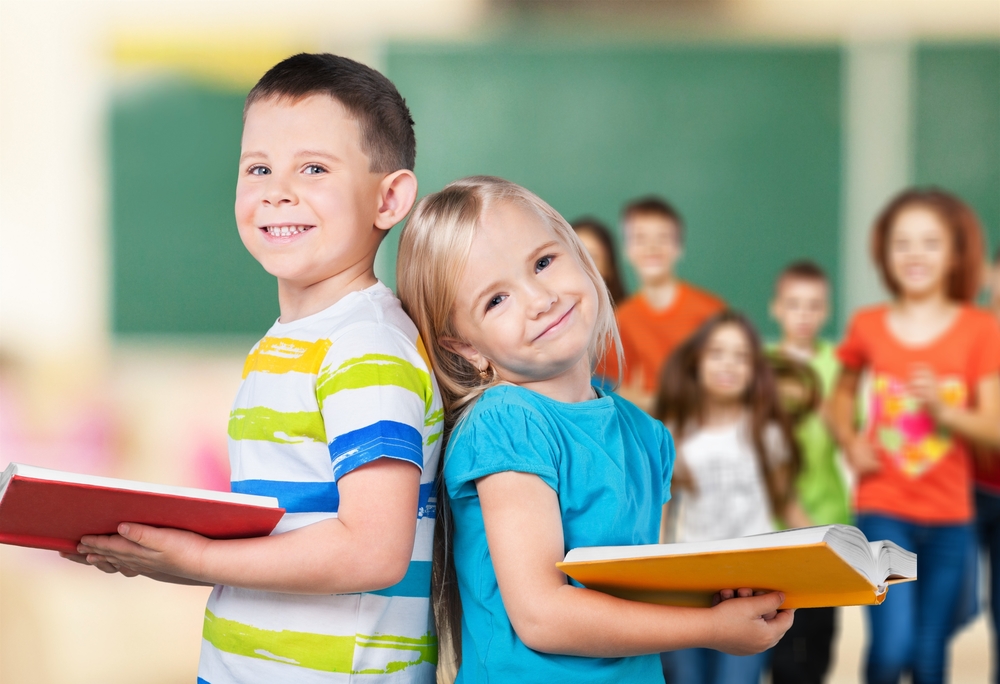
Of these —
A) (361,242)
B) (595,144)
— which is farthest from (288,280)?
(595,144)

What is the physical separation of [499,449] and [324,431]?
0.55 ft

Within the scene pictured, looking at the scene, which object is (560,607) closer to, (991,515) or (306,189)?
(306,189)

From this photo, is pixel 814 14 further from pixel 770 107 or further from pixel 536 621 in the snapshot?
pixel 536 621

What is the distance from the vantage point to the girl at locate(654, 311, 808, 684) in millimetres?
2709

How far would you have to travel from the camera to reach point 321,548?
0.90 m

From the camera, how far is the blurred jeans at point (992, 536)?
2.93 meters

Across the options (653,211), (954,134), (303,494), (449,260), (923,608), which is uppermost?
(954,134)

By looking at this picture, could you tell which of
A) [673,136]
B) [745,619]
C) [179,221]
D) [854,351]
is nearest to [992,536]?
[854,351]

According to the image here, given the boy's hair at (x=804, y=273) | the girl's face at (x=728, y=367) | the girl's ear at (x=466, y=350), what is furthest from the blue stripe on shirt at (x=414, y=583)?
the boy's hair at (x=804, y=273)

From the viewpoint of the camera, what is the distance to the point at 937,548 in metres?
2.73

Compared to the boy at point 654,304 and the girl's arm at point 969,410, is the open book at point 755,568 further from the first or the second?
the boy at point 654,304

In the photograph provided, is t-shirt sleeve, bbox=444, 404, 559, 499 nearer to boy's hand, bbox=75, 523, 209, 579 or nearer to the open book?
the open book

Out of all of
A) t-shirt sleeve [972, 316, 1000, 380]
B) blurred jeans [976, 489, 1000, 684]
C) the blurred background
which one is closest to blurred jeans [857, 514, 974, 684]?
blurred jeans [976, 489, 1000, 684]

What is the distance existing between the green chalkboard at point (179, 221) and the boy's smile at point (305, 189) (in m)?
3.20
